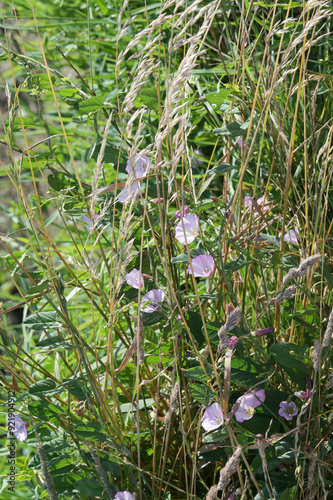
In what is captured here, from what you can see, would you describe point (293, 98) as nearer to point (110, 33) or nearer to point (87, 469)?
point (110, 33)

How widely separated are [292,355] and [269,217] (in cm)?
45

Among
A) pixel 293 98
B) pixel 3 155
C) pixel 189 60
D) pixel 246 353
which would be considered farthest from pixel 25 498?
pixel 3 155

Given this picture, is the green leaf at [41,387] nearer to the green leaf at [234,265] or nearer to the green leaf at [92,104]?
the green leaf at [234,265]

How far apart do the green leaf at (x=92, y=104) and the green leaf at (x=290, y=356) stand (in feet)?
1.55

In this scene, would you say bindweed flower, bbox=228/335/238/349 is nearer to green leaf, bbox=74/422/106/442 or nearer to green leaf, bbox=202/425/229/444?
green leaf, bbox=202/425/229/444

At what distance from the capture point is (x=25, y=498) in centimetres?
114

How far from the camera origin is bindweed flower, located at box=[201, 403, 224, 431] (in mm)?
767

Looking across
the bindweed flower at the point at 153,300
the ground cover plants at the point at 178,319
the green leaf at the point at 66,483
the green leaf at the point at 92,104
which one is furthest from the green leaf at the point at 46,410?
the green leaf at the point at 92,104

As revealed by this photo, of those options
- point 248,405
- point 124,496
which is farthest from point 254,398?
point 124,496

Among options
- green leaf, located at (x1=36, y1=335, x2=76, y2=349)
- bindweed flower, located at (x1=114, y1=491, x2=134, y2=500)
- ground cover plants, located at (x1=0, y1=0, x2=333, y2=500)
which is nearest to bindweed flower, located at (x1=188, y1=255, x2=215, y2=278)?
ground cover plants, located at (x1=0, y1=0, x2=333, y2=500)

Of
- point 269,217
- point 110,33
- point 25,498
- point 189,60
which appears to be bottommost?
point 25,498

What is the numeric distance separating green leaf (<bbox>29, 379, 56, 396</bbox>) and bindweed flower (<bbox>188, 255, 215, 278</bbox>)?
286mm

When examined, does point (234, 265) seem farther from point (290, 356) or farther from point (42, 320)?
point (42, 320)

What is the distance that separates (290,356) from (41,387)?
384mm
